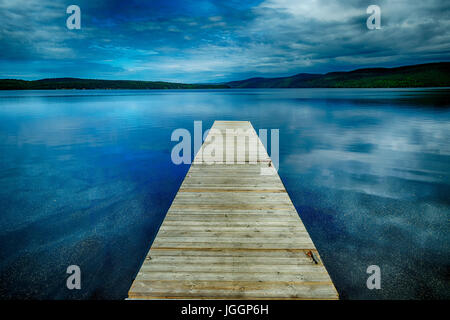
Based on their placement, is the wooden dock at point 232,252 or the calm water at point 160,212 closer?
the wooden dock at point 232,252

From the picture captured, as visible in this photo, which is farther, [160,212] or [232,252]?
[160,212]

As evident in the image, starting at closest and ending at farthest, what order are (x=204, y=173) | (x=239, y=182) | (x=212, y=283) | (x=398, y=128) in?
(x=212, y=283)
(x=239, y=182)
(x=204, y=173)
(x=398, y=128)

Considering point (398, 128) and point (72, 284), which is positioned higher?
point (398, 128)

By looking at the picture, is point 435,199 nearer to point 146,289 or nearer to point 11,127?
point 146,289

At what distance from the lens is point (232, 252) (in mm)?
4371

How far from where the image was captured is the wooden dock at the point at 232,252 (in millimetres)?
3551

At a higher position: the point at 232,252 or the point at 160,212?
the point at 232,252

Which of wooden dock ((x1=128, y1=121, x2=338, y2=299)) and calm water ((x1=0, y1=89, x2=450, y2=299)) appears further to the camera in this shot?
calm water ((x1=0, y1=89, x2=450, y2=299))

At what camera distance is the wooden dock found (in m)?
3.55

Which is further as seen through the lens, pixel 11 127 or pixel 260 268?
pixel 11 127

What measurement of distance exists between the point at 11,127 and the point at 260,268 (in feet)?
97.9
